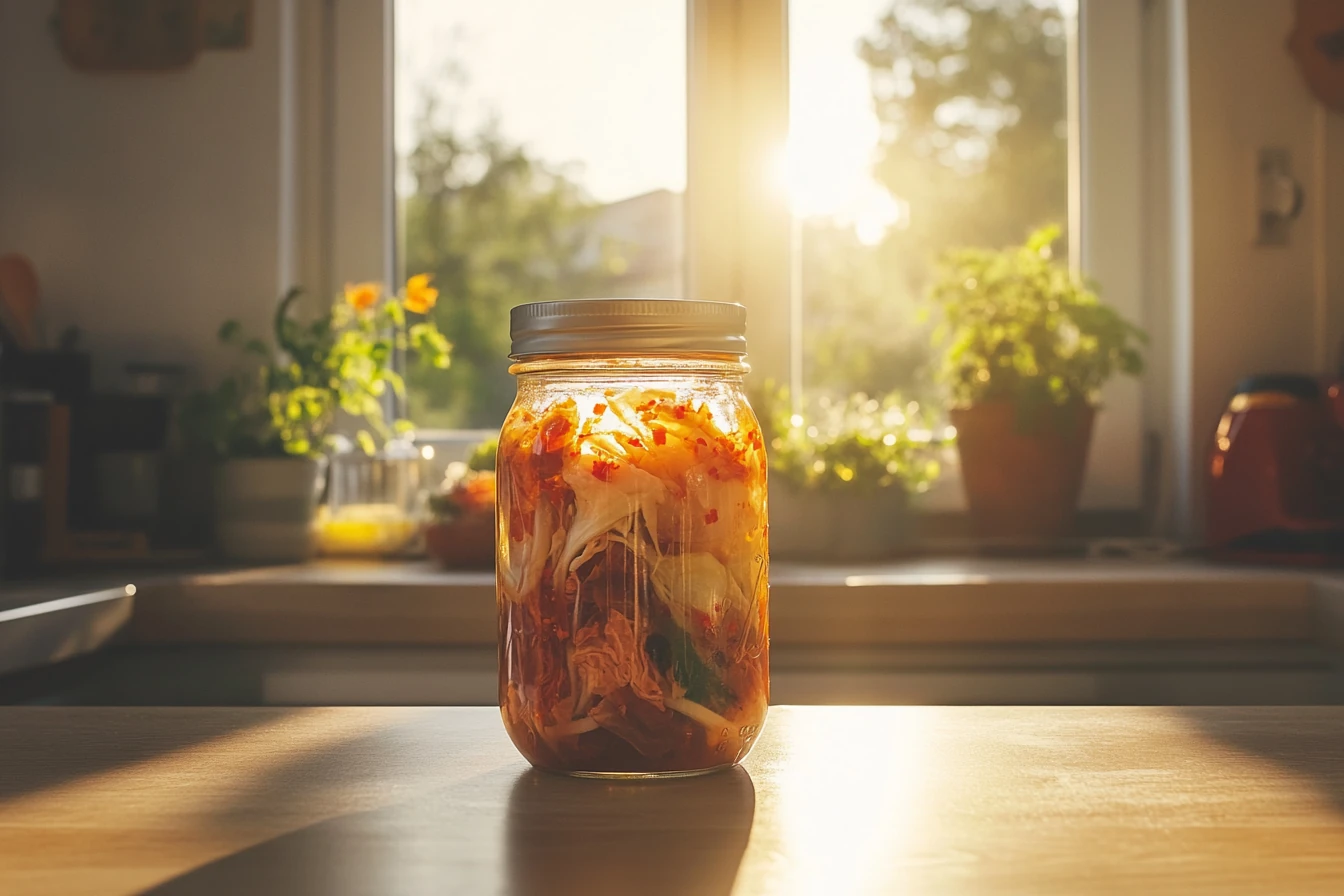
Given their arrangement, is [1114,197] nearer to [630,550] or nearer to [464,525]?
[464,525]

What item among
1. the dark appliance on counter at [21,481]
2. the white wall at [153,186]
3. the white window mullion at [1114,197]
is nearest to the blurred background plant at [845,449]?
the white window mullion at [1114,197]

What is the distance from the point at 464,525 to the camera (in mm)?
1601

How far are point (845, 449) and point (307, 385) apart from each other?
0.79 meters

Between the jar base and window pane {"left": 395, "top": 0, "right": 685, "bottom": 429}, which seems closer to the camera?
the jar base

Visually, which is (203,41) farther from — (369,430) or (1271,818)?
(1271,818)

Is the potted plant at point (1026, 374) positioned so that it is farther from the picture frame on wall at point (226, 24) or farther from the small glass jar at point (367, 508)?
the picture frame on wall at point (226, 24)

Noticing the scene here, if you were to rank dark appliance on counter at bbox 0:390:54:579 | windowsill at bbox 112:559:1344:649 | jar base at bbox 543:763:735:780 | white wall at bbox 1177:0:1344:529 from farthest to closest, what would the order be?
white wall at bbox 1177:0:1344:529
dark appliance on counter at bbox 0:390:54:579
windowsill at bbox 112:559:1344:649
jar base at bbox 543:763:735:780

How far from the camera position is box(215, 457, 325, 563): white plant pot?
1731mm

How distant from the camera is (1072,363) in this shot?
181 cm

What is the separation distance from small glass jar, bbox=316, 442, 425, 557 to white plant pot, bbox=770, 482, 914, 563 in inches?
21.5

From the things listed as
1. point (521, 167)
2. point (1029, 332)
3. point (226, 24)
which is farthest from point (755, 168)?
point (226, 24)

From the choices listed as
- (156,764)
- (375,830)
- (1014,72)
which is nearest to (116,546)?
(156,764)

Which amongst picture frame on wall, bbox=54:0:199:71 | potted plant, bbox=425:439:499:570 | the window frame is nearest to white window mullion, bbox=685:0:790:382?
the window frame

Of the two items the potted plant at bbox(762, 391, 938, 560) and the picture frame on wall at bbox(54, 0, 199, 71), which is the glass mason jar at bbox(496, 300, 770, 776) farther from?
the picture frame on wall at bbox(54, 0, 199, 71)
